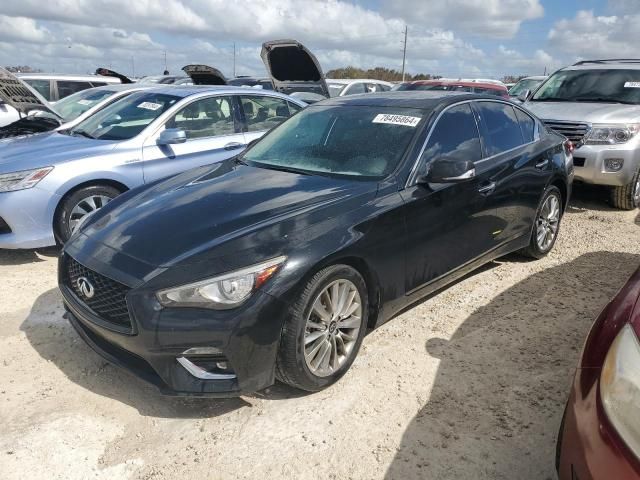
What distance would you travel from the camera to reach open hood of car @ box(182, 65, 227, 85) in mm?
11625

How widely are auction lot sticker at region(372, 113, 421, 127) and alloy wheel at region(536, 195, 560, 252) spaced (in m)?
1.85

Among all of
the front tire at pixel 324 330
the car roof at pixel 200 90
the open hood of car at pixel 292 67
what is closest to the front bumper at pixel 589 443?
the front tire at pixel 324 330

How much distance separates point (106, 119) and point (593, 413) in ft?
17.9

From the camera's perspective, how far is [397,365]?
3.21 meters

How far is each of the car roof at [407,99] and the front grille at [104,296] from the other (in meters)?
2.26

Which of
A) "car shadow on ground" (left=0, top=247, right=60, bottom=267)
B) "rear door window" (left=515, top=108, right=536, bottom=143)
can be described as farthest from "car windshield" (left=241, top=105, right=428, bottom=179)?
"car shadow on ground" (left=0, top=247, right=60, bottom=267)

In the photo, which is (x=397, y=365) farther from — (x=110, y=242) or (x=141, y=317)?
(x=110, y=242)

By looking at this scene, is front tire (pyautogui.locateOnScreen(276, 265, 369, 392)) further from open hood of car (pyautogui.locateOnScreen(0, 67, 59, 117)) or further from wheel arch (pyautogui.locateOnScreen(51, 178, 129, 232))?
open hood of car (pyautogui.locateOnScreen(0, 67, 59, 117))

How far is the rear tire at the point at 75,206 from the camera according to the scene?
471 cm

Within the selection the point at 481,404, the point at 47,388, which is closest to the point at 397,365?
the point at 481,404

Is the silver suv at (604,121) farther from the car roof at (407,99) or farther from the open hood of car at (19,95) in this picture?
the open hood of car at (19,95)

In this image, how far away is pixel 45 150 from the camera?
4.93m

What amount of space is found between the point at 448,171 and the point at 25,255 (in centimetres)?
411

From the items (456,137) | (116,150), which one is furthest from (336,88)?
(456,137)
